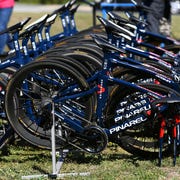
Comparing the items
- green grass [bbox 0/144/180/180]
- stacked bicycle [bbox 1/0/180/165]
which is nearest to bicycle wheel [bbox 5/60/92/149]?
stacked bicycle [bbox 1/0/180/165]

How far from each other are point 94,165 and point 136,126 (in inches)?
21.2

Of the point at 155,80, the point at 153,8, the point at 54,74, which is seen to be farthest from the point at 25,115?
the point at 153,8

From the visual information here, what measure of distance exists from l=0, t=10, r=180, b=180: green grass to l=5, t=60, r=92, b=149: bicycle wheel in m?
0.24

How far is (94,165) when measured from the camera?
541 centimetres

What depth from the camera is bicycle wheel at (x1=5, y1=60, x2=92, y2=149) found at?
17.1 ft

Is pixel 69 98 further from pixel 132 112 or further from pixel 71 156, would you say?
pixel 71 156

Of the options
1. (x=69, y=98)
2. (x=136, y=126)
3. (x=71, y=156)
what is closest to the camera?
(x=69, y=98)

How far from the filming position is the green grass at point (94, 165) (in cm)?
511

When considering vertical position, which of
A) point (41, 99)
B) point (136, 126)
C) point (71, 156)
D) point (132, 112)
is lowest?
point (71, 156)

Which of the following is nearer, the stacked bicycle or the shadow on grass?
the stacked bicycle

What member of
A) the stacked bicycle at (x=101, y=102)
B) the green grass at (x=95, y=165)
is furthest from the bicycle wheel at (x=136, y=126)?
the green grass at (x=95, y=165)

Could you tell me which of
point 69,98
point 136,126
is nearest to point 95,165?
point 136,126

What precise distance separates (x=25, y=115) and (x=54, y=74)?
0.49 m

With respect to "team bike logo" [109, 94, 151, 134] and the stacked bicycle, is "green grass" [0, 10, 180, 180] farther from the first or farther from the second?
"team bike logo" [109, 94, 151, 134]
